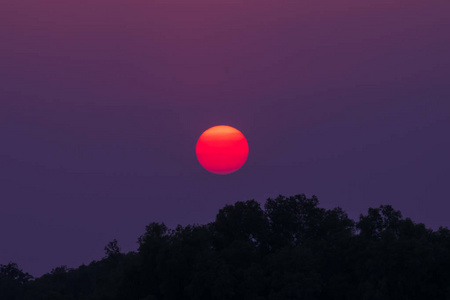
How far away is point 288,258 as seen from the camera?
55.2 metres

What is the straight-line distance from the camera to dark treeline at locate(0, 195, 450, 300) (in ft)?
169

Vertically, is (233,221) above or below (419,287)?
above

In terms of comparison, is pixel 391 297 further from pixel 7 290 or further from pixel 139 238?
pixel 7 290

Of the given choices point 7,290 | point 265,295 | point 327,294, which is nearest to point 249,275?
point 265,295

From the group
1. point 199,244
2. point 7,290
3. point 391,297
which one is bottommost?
point 391,297

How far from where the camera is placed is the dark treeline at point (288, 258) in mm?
51438

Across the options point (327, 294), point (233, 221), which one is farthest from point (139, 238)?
point (327, 294)

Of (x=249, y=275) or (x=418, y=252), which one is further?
(x=249, y=275)

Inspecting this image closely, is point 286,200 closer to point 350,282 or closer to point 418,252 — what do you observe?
point 350,282

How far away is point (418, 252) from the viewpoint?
50.4 metres

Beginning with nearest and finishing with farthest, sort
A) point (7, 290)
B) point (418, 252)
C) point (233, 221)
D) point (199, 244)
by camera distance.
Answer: point (418, 252)
point (199, 244)
point (233, 221)
point (7, 290)

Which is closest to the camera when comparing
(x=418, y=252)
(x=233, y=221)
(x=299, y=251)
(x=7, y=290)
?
(x=418, y=252)

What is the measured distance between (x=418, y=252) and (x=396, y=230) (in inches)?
378

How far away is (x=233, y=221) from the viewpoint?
6322 centimetres
